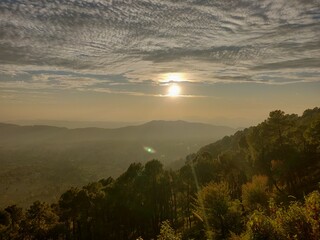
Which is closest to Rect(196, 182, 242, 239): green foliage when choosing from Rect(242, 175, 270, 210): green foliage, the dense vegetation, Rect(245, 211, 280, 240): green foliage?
the dense vegetation

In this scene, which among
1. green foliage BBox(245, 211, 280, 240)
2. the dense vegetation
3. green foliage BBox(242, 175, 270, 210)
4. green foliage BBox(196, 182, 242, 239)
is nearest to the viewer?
green foliage BBox(245, 211, 280, 240)

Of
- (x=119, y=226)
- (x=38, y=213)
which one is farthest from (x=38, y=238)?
(x=119, y=226)

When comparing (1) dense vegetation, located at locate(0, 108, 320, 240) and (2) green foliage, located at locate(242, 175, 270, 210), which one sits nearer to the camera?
(2) green foliage, located at locate(242, 175, 270, 210)

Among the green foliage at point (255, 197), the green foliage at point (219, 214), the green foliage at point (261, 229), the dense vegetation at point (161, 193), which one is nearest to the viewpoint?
the green foliage at point (261, 229)

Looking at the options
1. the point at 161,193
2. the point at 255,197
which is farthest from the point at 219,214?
the point at 161,193

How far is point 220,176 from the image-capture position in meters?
96.0

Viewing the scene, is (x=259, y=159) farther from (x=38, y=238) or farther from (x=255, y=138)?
(x=38, y=238)

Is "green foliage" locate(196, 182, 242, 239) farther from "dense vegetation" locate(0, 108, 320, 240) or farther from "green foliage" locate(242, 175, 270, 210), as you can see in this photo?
"green foliage" locate(242, 175, 270, 210)

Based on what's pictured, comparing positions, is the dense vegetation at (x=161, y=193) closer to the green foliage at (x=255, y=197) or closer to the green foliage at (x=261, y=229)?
the green foliage at (x=255, y=197)

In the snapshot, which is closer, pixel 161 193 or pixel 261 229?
pixel 261 229

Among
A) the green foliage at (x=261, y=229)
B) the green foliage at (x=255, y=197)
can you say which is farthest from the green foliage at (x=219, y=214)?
the green foliage at (x=261, y=229)

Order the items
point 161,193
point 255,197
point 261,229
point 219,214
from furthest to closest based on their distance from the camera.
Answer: point 161,193
point 255,197
point 219,214
point 261,229

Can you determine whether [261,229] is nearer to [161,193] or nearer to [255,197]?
[255,197]

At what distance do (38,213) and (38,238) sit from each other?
6.88 m
